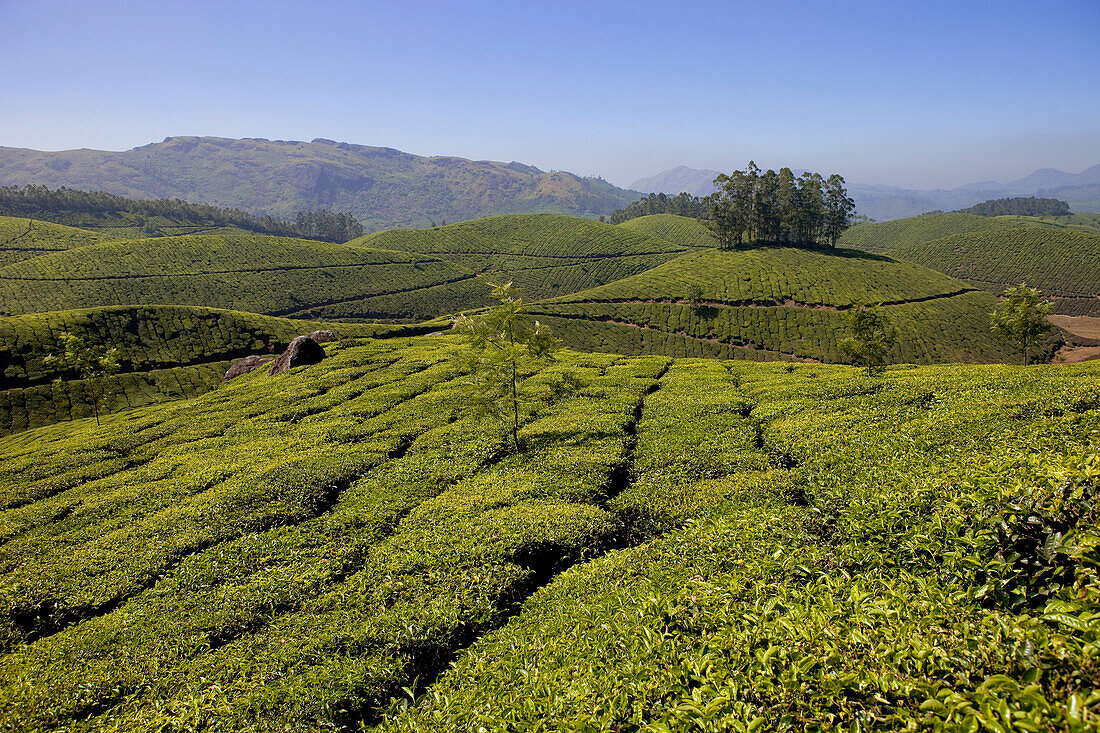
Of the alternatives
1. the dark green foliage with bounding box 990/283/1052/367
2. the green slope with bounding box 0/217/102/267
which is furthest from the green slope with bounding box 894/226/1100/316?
the green slope with bounding box 0/217/102/267

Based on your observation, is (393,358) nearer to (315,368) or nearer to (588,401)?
(315,368)

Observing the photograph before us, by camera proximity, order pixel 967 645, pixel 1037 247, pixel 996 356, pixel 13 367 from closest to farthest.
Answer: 1. pixel 967 645
2. pixel 13 367
3. pixel 996 356
4. pixel 1037 247

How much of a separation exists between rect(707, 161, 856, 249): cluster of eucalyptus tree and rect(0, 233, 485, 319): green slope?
3674 inches

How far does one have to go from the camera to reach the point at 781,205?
497 feet

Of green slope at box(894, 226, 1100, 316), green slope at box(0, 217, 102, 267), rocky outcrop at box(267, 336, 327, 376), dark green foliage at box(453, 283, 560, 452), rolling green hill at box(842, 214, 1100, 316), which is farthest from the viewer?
green slope at box(0, 217, 102, 267)

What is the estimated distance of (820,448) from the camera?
17.3m

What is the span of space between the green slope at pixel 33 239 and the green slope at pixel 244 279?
116ft

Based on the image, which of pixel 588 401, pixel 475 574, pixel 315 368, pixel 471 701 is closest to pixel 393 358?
pixel 315 368

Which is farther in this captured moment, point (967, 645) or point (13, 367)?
point (13, 367)

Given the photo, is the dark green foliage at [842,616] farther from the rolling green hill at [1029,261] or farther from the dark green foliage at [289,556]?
the rolling green hill at [1029,261]

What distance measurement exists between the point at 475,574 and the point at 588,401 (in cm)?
1844

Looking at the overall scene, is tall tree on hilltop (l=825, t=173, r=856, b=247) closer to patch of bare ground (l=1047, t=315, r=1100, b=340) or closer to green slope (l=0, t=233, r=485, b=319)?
patch of bare ground (l=1047, t=315, r=1100, b=340)

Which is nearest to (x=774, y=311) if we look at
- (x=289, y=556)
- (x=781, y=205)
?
(x=781, y=205)

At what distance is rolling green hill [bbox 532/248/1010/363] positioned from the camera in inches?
3986
